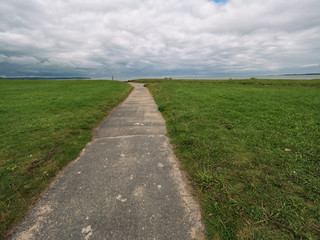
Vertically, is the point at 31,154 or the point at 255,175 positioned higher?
the point at 255,175

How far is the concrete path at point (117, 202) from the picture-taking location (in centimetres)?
250

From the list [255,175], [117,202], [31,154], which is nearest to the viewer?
[117,202]

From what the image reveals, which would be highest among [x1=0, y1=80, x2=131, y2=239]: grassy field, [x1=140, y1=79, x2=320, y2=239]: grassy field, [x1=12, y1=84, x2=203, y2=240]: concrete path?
[x1=140, y1=79, x2=320, y2=239]: grassy field

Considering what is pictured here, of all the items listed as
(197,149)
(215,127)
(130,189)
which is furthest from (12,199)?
(215,127)

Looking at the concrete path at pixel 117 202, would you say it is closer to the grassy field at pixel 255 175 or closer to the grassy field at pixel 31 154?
the grassy field at pixel 31 154

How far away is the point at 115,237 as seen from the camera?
2391 millimetres

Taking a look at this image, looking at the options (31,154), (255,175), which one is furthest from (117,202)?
(31,154)

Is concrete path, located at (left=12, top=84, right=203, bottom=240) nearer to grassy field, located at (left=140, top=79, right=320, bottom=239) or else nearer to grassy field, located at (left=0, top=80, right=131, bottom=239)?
grassy field, located at (left=0, top=80, right=131, bottom=239)

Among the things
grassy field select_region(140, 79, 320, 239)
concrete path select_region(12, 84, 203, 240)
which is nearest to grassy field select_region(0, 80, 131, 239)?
concrete path select_region(12, 84, 203, 240)

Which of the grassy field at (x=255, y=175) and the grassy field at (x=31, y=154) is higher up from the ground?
the grassy field at (x=255, y=175)

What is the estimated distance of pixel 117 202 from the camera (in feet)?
10.0

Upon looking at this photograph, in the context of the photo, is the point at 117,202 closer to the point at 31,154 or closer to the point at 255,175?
the point at 255,175

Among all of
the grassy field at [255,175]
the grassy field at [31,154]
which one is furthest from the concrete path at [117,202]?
Result: the grassy field at [255,175]

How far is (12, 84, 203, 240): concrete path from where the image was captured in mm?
2504
